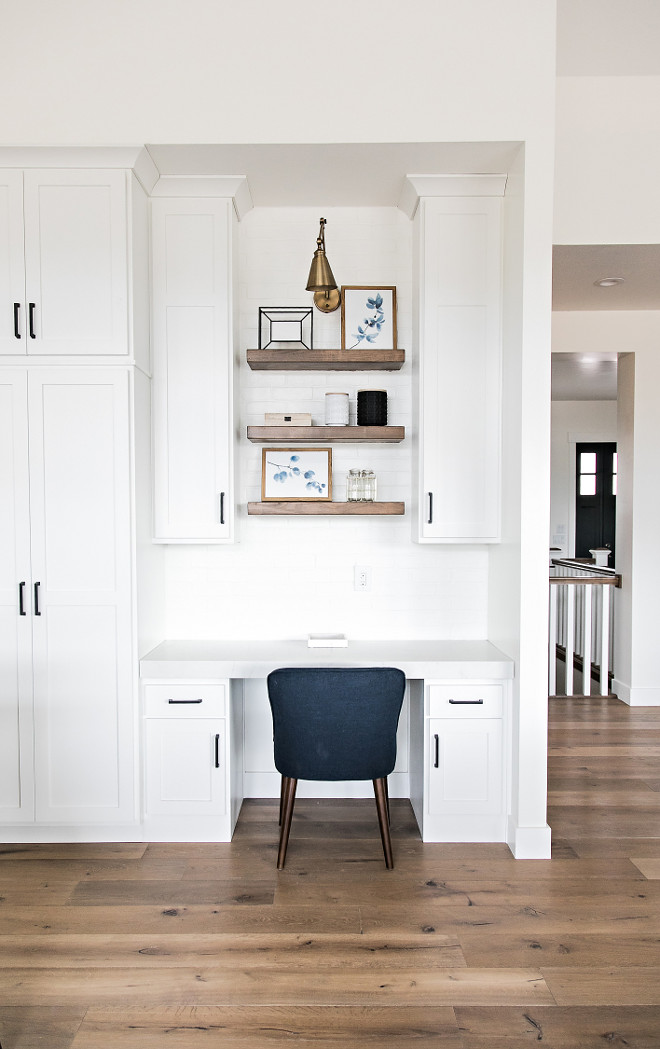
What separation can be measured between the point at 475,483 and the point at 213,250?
153 centimetres

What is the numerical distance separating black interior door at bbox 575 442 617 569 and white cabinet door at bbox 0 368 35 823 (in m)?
8.03

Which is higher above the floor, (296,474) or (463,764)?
(296,474)

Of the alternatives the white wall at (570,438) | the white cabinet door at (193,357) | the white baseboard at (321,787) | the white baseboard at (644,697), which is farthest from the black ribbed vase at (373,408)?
the white wall at (570,438)

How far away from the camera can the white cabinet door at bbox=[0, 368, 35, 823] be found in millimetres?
2807

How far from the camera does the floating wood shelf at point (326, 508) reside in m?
3.09

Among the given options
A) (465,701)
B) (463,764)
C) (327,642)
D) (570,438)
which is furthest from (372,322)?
(570,438)

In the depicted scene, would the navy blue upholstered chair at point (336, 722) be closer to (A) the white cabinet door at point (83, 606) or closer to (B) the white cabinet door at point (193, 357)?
(A) the white cabinet door at point (83, 606)

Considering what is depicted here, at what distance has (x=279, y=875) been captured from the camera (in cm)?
261

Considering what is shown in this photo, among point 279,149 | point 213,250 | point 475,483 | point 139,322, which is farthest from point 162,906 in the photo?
point 279,149

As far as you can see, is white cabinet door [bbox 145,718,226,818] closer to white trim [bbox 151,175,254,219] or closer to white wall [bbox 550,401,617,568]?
white trim [bbox 151,175,254,219]

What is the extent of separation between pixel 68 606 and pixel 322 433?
4.25 ft

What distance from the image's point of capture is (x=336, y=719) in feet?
8.45

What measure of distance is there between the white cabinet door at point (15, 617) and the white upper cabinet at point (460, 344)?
1668 millimetres

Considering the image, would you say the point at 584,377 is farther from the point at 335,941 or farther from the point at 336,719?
the point at 335,941
